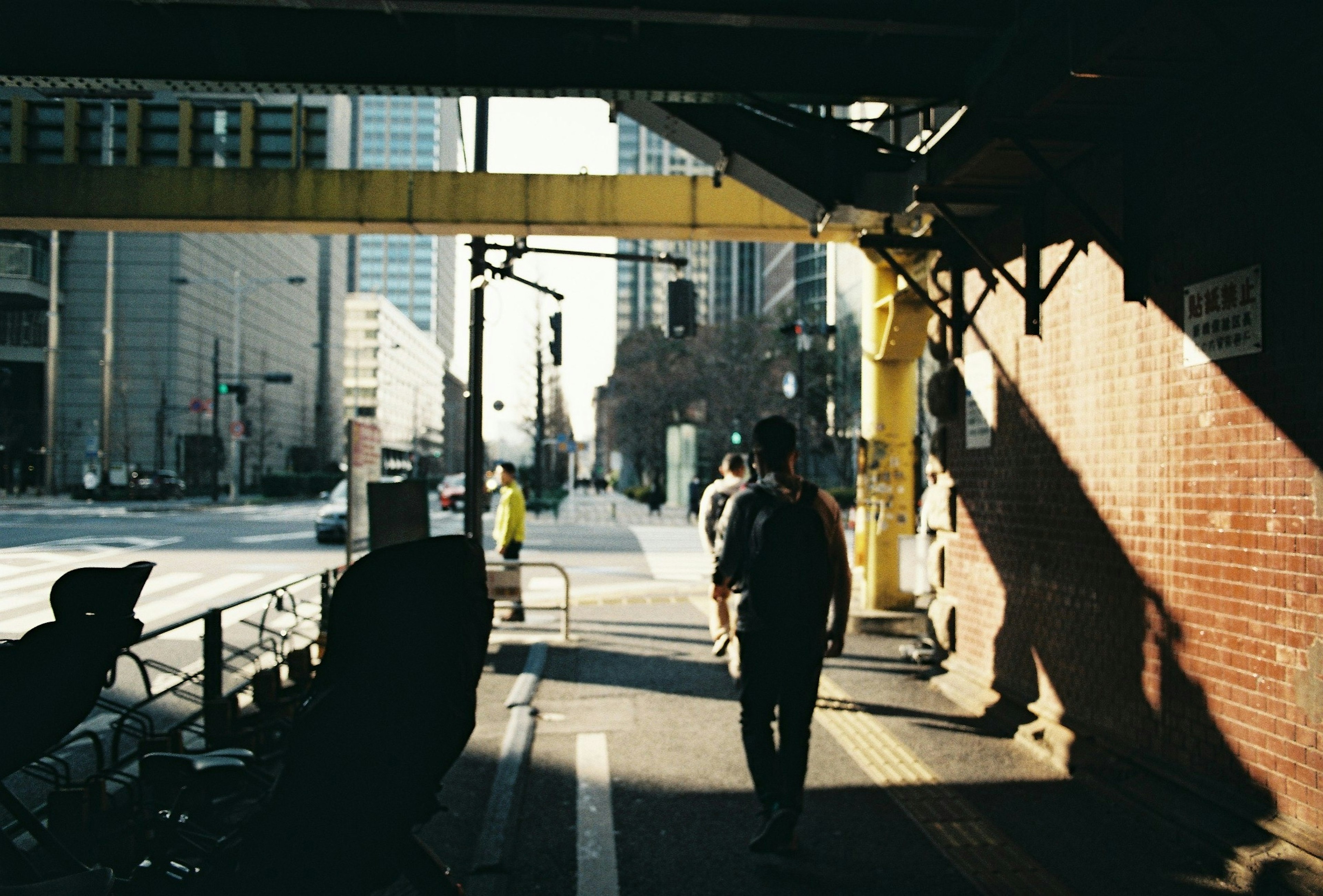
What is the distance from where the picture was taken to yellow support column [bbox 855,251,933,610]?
1190 cm

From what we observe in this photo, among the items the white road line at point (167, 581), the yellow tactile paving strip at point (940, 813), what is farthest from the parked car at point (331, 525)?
the yellow tactile paving strip at point (940, 813)

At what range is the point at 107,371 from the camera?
5.11 m

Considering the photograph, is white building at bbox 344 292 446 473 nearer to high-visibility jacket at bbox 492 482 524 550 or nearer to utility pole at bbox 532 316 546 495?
utility pole at bbox 532 316 546 495

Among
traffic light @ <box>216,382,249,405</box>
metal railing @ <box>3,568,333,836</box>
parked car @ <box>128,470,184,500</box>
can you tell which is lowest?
metal railing @ <box>3,568,333,836</box>

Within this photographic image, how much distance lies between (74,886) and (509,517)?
33.2 feet

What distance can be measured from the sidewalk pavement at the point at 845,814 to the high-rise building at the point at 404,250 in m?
167

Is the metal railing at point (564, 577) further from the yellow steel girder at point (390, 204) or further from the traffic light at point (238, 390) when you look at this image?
the traffic light at point (238, 390)

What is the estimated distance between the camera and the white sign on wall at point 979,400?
7.94m

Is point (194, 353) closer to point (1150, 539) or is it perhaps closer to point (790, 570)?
point (790, 570)

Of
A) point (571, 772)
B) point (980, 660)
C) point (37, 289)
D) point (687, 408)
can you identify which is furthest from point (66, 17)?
point (687, 408)

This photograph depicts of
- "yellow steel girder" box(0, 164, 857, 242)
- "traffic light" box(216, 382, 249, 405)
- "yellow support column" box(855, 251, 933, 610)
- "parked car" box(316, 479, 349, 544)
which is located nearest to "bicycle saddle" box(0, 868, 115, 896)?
"yellow steel girder" box(0, 164, 857, 242)

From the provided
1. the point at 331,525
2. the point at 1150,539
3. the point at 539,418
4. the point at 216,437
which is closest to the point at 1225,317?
the point at 1150,539

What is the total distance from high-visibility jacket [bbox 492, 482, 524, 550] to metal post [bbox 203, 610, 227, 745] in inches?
277

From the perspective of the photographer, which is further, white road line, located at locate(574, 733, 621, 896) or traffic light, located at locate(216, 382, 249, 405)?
traffic light, located at locate(216, 382, 249, 405)
